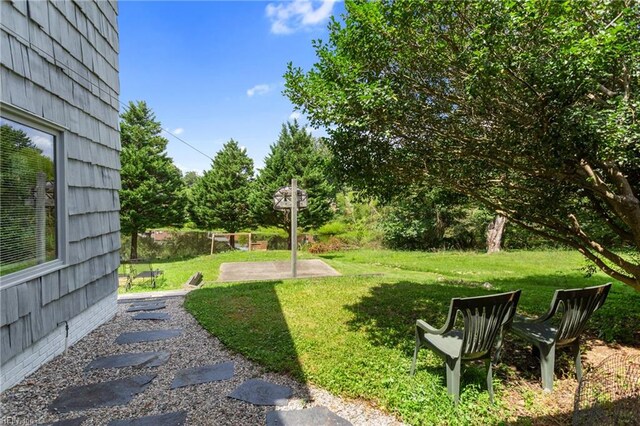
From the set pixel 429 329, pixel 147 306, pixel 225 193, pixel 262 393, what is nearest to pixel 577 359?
pixel 429 329

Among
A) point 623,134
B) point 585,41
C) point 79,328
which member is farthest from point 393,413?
point 79,328

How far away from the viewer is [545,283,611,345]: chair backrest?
2.61 m

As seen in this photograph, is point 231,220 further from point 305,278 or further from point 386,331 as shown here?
point 386,331

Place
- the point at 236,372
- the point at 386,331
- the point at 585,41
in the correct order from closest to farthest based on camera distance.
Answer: the point at 585,41, the point at 236,372, the point at 386,331

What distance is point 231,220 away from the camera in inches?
629

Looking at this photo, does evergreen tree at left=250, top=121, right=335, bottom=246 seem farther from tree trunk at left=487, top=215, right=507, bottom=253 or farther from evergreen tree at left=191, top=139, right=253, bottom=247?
tree trunk at left=487, top=215, right=507, bottom=253

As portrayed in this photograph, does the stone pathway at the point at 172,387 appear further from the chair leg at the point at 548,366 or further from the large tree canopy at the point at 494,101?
the large tree canopy at the point at 494,101

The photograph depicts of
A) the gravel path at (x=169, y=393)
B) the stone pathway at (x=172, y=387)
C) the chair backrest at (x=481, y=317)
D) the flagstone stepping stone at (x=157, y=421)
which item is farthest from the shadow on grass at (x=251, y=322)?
the chair backrest at (x=481, y=317)

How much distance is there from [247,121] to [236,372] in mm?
11426

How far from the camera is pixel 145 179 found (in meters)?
13.0

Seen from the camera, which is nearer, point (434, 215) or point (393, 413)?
point (393, 413)

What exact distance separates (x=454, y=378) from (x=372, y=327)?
172cm

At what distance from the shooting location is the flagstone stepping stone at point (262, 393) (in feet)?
8.04

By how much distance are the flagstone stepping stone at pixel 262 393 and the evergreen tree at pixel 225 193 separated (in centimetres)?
1333
